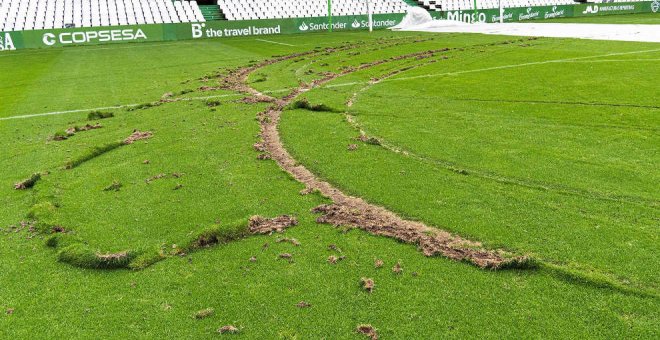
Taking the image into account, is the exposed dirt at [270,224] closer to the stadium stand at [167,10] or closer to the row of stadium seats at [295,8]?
the stadium stand at [167,10]

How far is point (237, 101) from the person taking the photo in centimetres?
1327

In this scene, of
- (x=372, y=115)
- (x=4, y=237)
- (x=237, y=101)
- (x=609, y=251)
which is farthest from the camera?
(x=237, y=101)

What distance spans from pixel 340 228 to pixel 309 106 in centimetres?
651

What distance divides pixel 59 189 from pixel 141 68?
14.6m

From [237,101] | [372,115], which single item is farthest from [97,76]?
[372,115]

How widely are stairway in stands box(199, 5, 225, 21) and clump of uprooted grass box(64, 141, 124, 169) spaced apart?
33.0 meters

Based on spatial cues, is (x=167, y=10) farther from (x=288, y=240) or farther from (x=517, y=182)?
(x=288, y=240)

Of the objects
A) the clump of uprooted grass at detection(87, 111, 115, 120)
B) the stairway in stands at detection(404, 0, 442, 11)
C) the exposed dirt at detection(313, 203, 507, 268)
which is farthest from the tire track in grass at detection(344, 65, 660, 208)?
the stairway in stands at detection(404, 0, 442, 11)

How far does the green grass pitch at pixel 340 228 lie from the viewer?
436cm

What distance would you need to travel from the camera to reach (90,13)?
3716 cm

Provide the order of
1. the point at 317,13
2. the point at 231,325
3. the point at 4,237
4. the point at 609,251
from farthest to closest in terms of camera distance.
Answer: the point at 317,13 → the point at 4,237 → the point at 609,251 → the point at 231,325

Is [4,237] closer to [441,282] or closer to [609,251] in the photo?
[441,282]

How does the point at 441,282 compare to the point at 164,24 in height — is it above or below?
below

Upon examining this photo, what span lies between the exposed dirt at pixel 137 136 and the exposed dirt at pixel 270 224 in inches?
191
